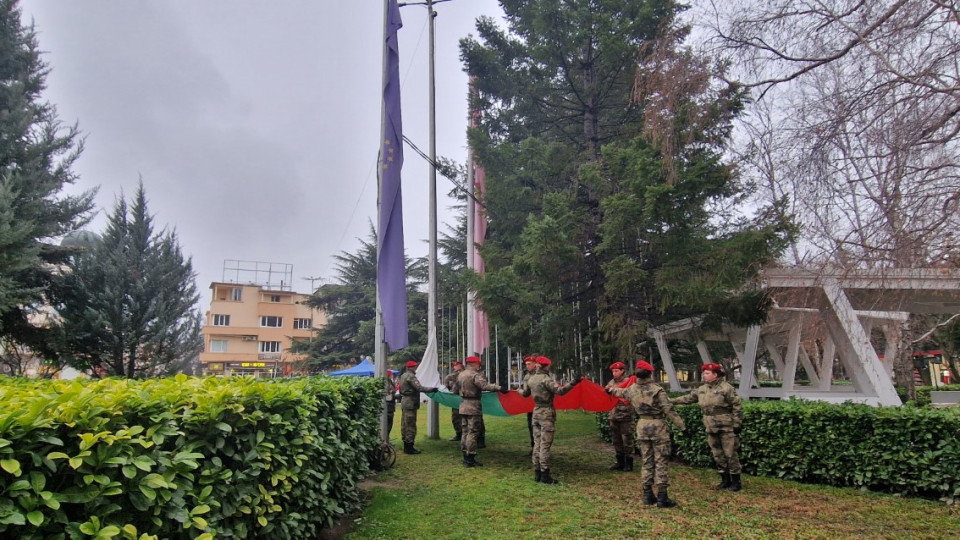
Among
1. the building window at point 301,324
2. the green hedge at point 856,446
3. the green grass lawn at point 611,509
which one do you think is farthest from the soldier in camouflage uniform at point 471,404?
the building window at point 301,324

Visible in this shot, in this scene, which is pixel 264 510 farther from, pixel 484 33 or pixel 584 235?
pixel 484 33

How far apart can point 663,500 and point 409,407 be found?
5.90 m

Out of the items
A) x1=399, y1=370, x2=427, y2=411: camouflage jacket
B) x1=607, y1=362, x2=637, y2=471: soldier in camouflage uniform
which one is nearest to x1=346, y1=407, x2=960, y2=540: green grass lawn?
x1=607, y1=362, x2=637, y2=471: soldier in camouflage uniform

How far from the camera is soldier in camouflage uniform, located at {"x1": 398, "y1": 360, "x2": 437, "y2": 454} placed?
1130 cm

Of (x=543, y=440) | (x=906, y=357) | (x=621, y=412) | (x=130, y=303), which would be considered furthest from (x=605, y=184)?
(x=130, y=303)

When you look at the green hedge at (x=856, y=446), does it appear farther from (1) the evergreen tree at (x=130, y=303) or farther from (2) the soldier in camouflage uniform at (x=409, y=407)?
(1) the evergreen tree at (x=130, y=303)

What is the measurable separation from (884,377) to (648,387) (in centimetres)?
710

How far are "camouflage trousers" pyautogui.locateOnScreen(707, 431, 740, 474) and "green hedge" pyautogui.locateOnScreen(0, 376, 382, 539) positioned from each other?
582cm

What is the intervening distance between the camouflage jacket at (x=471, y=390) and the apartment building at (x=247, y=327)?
4466 cm

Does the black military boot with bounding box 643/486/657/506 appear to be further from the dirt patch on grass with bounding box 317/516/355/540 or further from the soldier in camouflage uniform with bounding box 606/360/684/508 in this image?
the dirt patch on grass with bounding box 317/516/355/540

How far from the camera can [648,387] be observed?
7641 millimetres

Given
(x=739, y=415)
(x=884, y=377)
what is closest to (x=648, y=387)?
(x=739, y=415)

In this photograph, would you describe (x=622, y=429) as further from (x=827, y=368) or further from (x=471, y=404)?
(x=827, y=368)

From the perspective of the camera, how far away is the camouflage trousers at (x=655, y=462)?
23.2 feet
